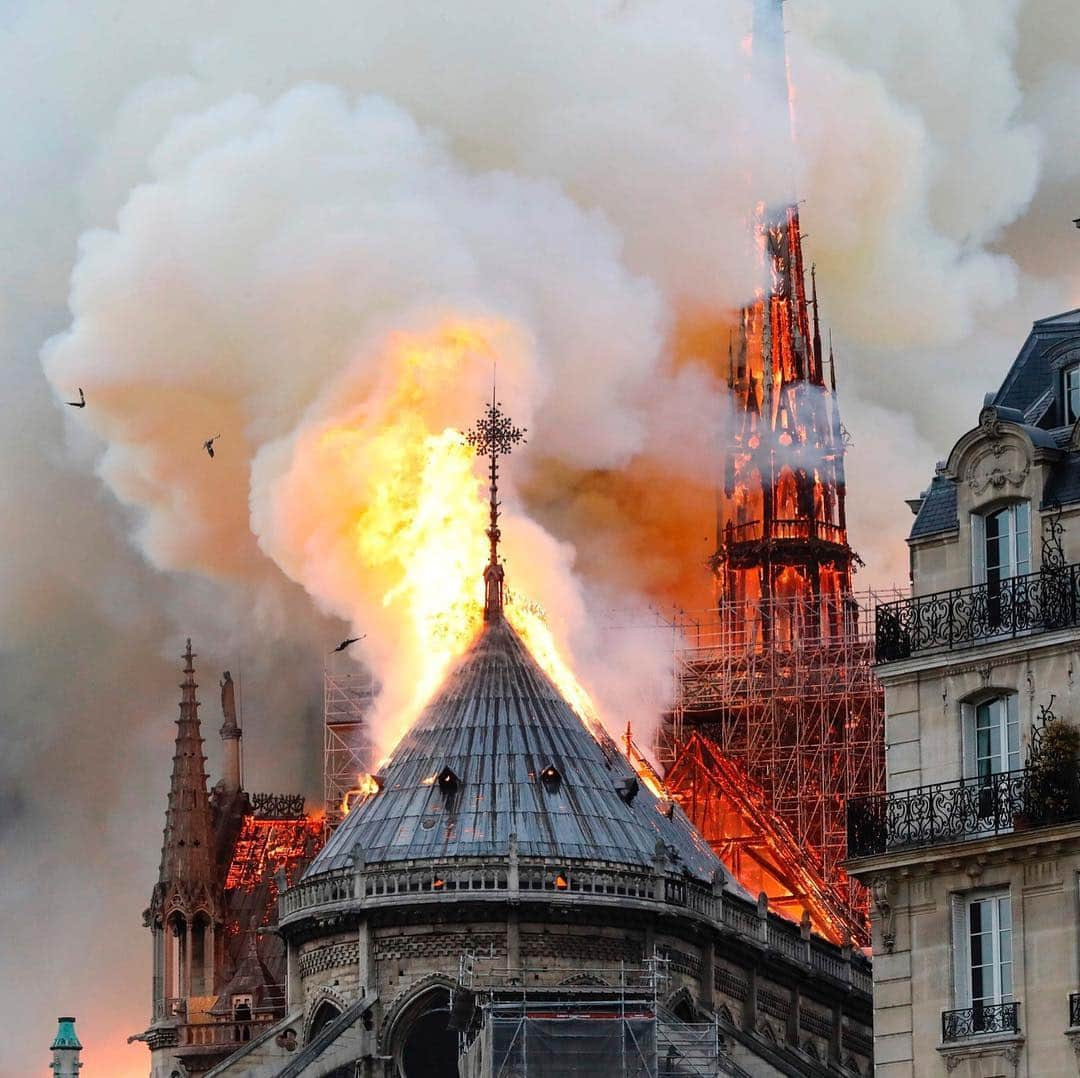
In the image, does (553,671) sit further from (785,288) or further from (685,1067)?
(785,288)

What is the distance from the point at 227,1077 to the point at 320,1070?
16.5 feet

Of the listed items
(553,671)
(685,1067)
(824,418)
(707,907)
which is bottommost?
(685,1067)

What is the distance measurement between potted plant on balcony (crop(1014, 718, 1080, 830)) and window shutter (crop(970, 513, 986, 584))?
12.7 feet

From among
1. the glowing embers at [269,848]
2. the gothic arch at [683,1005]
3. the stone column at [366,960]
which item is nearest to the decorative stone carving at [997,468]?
the gothic arch at [683,1005]

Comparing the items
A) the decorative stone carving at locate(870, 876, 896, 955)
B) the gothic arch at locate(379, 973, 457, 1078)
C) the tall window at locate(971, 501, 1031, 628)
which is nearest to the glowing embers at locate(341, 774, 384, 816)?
the gothic arch at locate(379, 973, 457, 1078)

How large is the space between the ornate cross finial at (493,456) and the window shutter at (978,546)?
144 ft

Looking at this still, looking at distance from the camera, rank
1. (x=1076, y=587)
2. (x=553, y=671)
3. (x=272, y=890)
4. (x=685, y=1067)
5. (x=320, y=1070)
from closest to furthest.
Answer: (x=1076, y=587) < (x=685, y=1067) < (x=320, y=1070) < (x=553, y=671) < (x=272, y=890)

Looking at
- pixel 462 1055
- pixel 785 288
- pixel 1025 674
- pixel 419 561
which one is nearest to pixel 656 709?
pixel 419 561

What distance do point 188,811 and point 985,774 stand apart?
195ft

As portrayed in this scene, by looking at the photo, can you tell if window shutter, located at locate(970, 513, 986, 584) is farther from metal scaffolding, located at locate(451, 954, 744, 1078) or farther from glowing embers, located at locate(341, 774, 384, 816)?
glowing embers, located at locate(341, 774, 384, 816)

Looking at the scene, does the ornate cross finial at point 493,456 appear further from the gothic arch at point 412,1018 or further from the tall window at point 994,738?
the tall window at point 994,738

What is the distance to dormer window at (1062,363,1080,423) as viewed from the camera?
66.7 meters

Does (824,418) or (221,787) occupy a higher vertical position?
(824,418)

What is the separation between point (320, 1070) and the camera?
9744cm
